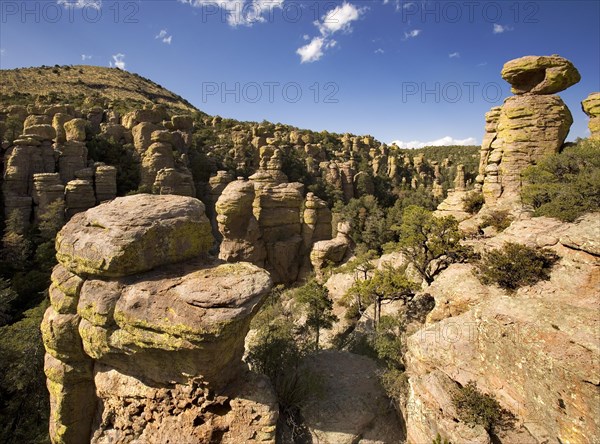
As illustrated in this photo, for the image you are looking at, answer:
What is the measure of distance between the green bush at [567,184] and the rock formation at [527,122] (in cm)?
119

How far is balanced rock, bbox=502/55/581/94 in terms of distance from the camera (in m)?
16.0

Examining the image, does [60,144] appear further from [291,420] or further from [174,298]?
[291,420]

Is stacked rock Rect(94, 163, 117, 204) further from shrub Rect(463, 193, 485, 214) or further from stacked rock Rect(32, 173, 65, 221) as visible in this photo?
shrub Rect(463, 193, 485, 214)

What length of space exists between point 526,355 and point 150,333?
23.4ft

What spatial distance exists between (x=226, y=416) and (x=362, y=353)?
6.03 m

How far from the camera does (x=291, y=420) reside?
7312 mm

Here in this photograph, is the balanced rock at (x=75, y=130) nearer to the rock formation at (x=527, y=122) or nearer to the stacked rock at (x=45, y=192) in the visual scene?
the stacked rock at (x=45, y=192)

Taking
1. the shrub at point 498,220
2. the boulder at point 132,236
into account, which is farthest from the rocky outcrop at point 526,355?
the boulder at point 132,236

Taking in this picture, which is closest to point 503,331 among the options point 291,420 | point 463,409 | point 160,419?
point 463,409

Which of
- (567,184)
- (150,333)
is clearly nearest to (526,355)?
(150,333)

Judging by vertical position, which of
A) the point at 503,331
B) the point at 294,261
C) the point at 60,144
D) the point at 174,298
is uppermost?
the point at 60,144

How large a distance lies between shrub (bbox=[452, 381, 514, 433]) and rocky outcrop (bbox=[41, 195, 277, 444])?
3.78 meters

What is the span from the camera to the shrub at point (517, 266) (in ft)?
25.5

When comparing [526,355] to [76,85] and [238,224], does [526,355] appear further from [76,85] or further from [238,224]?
[76,85]
